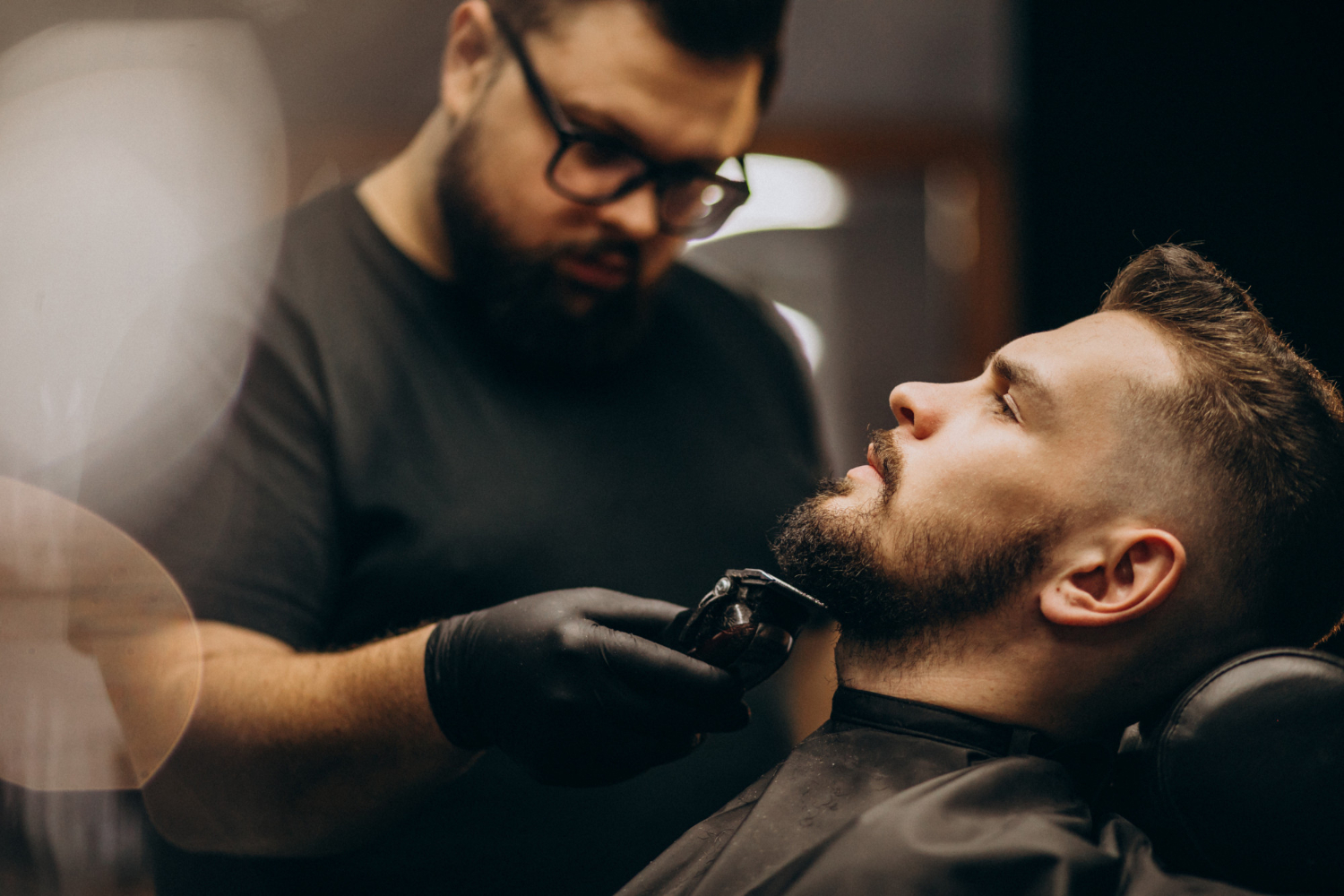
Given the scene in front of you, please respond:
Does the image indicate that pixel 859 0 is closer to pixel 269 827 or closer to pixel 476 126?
pixel 476 126

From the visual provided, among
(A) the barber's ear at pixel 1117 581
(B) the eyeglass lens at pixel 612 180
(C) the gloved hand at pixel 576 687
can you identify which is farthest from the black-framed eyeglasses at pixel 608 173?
(A) the barber's ear at pixel 1117 581

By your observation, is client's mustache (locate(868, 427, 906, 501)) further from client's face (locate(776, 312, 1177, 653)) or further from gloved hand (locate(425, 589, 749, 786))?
gloved hand (locate(425, 589, 749, 786))

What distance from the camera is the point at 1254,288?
1.91 meters

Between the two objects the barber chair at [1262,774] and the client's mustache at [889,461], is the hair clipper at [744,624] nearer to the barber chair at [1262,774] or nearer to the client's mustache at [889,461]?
the client's mustache at [889,461]

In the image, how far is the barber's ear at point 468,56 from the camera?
1543 millimetres

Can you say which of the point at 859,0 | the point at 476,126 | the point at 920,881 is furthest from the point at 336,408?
the point at 859,0

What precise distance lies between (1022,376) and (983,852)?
1.89ft

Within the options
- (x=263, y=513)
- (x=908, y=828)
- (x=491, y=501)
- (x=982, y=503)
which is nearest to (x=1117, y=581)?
(x=982, y=503)

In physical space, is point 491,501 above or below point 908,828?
above

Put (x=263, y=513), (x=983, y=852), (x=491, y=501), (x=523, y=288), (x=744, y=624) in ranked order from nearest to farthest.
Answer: (x=983, y=852) → (x=744, y=624) → (x=263, y=513) → (x=491, y=501) → (x=523, y=288)

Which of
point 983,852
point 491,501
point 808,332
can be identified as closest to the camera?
point 983,852

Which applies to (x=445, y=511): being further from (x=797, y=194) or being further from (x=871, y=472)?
(x=797, y=194)

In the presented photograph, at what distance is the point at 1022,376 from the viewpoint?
46.6 inches

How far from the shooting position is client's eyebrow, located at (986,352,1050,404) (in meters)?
1.17
